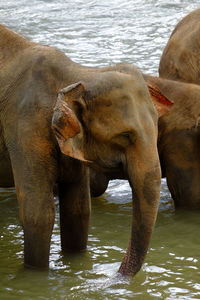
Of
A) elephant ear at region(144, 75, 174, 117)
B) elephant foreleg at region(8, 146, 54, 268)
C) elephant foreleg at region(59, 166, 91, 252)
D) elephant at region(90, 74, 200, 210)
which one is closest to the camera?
elephant foreleg at region(8, 146, 54, 268)

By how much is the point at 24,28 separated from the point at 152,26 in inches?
73.3

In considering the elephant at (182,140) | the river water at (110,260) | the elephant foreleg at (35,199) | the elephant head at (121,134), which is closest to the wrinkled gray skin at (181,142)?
the elephant at (182,140)

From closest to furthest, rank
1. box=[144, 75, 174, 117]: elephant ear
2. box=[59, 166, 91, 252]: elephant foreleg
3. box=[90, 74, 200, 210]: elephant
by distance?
box=[144, 75, 174, 117]: elephant ear < box=[59, 166, 91, 252]: elephant foreleg < box=[90, 74, 200, 210]: elephant

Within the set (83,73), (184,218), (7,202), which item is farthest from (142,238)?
(7,202)

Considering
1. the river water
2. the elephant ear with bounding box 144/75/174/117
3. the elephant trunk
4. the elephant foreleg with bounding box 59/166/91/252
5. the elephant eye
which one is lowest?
the river water

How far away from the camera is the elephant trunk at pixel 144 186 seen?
16.6ft

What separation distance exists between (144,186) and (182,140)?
2.20 meters

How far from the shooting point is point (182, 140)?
7199 mm

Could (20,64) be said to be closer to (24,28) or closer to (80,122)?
(80,122)

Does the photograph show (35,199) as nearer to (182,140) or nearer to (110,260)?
(110,260)

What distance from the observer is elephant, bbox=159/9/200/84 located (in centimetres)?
804

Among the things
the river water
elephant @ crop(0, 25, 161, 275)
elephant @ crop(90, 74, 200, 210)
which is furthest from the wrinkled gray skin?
elephant @ crop(0, 25, 161, 275)

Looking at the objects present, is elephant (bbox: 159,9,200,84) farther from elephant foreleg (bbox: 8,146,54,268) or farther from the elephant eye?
the elephant eye

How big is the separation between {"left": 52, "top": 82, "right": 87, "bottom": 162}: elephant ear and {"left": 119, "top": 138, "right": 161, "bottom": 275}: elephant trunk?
0.93ft
